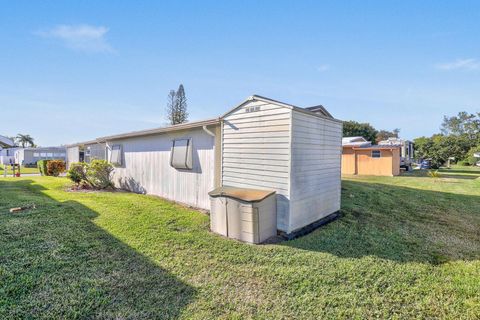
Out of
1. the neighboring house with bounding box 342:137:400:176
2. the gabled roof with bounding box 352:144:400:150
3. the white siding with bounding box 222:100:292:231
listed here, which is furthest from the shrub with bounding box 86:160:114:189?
the gabled roof with bounding box 352:144:400:150

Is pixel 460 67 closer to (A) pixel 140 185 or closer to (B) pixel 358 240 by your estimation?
(B) pixel 358 240

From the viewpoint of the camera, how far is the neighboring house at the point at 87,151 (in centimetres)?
1235

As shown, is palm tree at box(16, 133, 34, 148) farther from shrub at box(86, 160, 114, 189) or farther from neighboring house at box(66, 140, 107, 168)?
shrub at box(86, 160, 114, 189)

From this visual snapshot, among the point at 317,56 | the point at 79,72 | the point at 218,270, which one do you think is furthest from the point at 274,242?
the point at 79,72

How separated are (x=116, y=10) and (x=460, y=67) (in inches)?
652

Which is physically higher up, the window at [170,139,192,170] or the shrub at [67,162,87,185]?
the window at [170,139,192,170]

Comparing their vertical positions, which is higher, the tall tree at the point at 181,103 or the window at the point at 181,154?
the tall tree at the point at 181,103

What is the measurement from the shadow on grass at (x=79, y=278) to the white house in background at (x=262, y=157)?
8.83 feet

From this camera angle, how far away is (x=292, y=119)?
4773mm

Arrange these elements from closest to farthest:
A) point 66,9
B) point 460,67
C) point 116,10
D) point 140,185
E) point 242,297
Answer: point 242,297
point 66,9
point 116,10
point 140,185
point 460,67

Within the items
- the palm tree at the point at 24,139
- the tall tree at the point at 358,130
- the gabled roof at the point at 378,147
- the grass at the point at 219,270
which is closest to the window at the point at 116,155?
the grass at the point at 219,270

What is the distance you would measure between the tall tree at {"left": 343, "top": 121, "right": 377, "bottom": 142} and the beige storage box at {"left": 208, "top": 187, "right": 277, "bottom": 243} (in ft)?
131

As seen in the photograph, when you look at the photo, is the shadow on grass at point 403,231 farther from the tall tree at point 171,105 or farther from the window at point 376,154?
the tall tree at point 171,105

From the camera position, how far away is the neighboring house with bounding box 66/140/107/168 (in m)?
12.3
